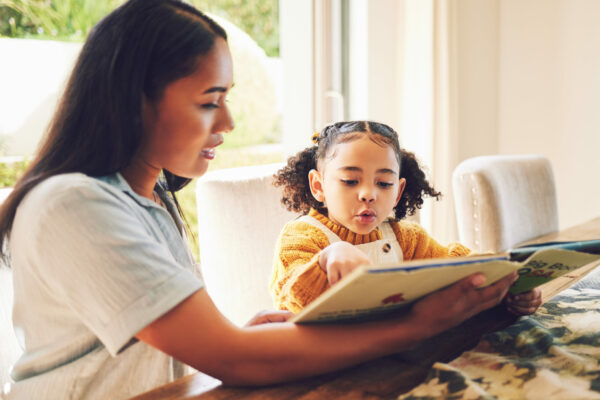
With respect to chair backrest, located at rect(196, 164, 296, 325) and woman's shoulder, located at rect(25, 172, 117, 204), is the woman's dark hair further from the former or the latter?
chair backrest, located at rect(196, 164, 296, 325)

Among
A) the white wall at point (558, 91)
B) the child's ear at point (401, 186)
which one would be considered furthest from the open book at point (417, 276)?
the white wall at point (558, 91)

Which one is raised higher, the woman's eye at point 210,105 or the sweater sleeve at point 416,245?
the woman's eye at point 210,105

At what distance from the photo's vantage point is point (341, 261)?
2.88ft

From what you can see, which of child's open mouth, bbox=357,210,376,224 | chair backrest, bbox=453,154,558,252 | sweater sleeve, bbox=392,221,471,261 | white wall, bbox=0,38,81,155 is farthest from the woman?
white wall, bbox=0,38,81,155

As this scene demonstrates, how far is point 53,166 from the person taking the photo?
0.87m

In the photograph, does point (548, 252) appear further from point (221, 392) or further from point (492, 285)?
point (221, 392)

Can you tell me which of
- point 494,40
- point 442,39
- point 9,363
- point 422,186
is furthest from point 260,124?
point 9,363

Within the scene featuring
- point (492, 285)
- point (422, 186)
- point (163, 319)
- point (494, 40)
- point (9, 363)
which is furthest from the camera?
point (494, 40)

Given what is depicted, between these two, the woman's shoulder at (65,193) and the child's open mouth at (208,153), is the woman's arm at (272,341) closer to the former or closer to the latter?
the woman's shoulder at (65,193)

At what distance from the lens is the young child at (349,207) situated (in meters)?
1.06

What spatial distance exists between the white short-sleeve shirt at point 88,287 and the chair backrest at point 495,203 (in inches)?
52.0

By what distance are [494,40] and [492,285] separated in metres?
3.26

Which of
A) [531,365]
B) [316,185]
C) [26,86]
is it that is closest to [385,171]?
[316,185]

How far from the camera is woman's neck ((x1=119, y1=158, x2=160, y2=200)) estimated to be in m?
1.00
